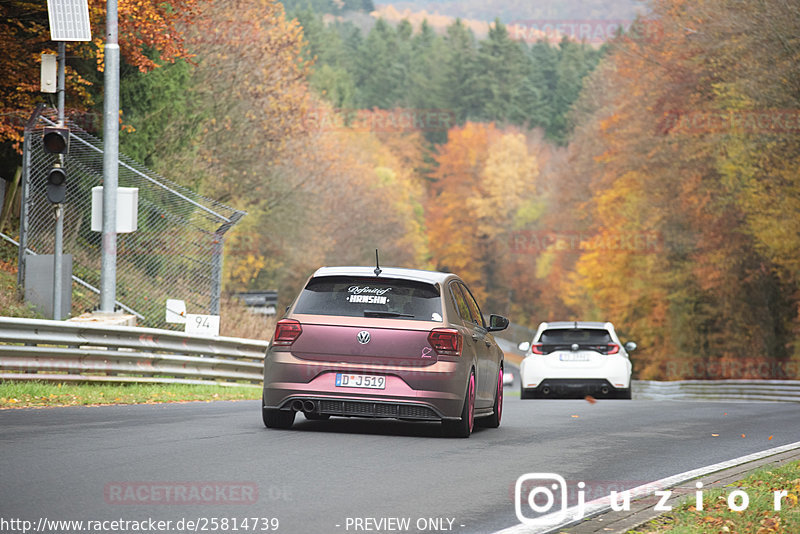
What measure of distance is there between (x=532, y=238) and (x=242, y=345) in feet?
298

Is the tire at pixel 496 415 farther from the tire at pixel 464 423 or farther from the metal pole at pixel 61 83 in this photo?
the metal pole at pixel 61 83

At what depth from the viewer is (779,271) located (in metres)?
41.6

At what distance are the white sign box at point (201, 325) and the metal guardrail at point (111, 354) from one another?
172 mm

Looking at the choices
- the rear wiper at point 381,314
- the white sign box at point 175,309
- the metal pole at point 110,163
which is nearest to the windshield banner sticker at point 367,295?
the rear wiper at point 381,314

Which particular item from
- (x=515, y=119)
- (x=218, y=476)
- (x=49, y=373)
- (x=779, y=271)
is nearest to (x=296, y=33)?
(x=779, y=271)

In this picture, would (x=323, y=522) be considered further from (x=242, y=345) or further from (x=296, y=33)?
(x=296, y=33)

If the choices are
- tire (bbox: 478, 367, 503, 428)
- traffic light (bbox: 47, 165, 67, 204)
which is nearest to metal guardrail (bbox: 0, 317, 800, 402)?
traffic light (bbox: 47, 165, 67, 204)

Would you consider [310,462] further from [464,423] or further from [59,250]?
[59,250]

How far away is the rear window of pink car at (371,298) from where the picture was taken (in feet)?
39.7

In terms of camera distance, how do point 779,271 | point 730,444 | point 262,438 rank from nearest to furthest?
1. point 262,438
2. point 730,444
3. point 779,271

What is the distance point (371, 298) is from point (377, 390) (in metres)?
1.02

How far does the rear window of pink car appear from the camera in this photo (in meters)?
12.1

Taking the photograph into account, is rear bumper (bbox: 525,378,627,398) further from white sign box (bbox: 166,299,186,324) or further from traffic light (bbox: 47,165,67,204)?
traffic light (bbox: 47,165,67,204)

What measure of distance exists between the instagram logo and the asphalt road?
104 millimetres
